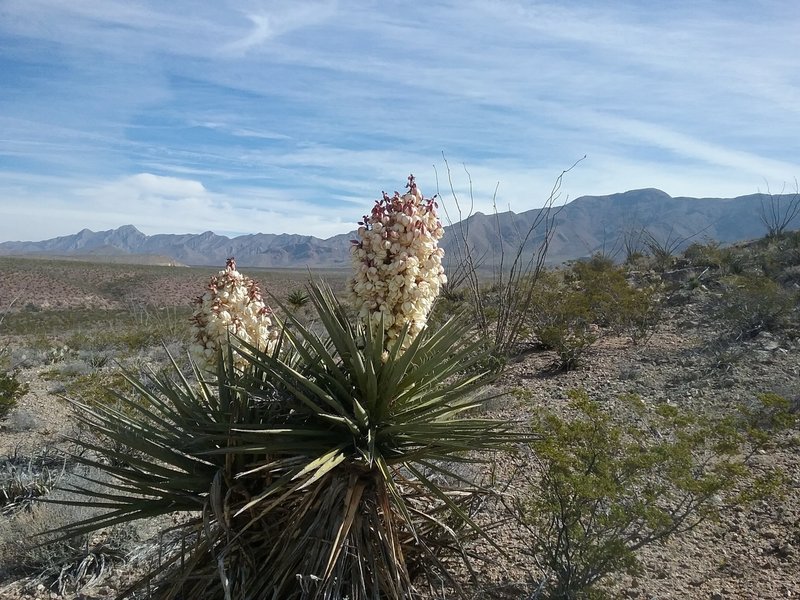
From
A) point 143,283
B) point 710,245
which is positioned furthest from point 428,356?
point 143,283

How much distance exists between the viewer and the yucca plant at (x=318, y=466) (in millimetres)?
3188

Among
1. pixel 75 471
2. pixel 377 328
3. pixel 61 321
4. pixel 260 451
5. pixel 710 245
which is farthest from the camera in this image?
pixel 61 321

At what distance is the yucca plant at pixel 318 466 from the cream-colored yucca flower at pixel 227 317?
362 millimetres

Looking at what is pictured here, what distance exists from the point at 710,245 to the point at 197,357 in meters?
18.2

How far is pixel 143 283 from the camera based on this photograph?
158 feet

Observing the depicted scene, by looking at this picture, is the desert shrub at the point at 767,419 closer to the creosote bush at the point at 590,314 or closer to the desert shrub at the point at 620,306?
the creosote bush at the point at 590,314

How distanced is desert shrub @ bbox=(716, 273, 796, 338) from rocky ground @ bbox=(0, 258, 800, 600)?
25 cm

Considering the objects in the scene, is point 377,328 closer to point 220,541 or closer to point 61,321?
point 220,541

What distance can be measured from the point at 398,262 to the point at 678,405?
17.8 feet

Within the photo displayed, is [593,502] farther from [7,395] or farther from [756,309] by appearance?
[756,309]

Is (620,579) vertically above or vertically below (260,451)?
below

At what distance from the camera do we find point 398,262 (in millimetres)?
3340

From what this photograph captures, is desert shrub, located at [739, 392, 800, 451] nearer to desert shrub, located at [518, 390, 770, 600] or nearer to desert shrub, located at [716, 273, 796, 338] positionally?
desert shrub, located at [518, 390, 770, 600]

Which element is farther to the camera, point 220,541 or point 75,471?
point 75,471
